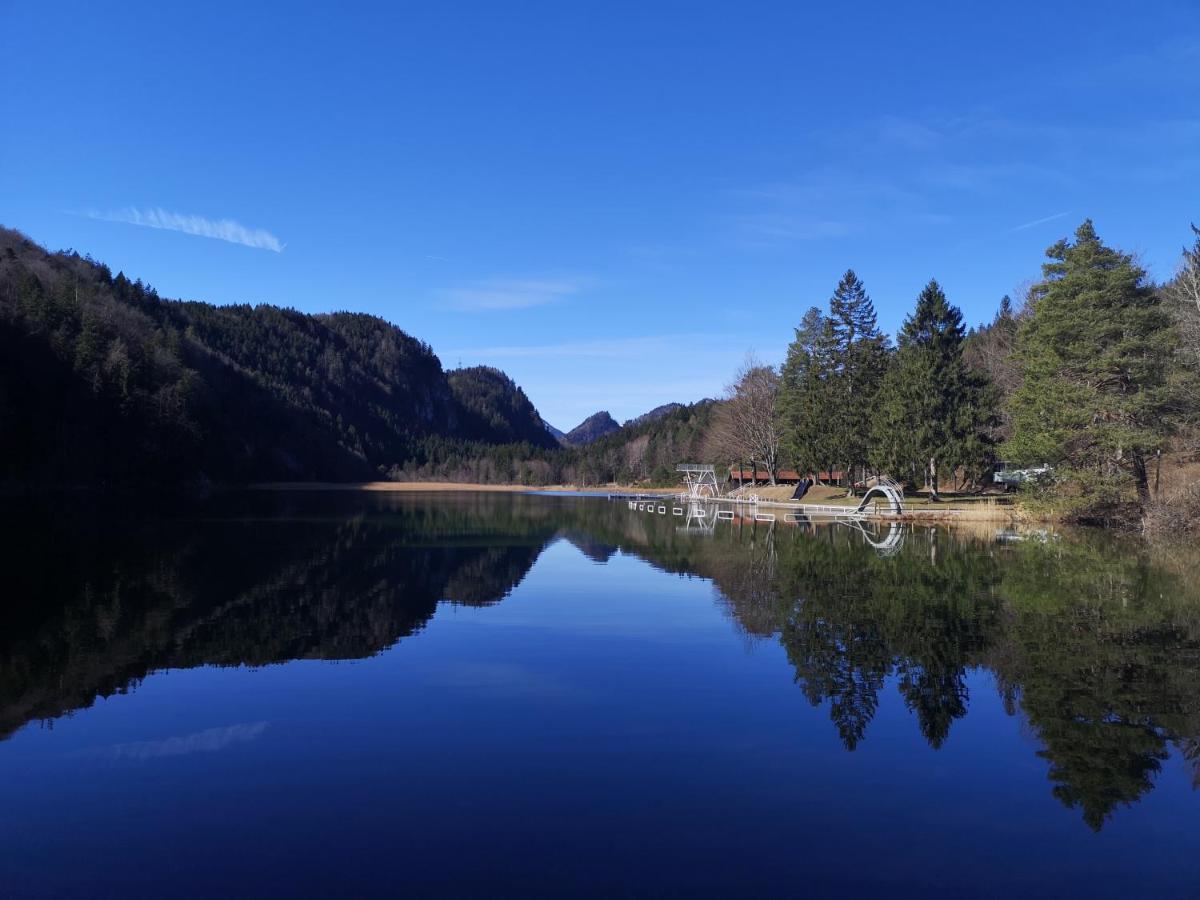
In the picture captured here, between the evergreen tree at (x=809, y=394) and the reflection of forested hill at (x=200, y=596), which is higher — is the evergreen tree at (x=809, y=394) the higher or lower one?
the higher one

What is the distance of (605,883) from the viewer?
627cm

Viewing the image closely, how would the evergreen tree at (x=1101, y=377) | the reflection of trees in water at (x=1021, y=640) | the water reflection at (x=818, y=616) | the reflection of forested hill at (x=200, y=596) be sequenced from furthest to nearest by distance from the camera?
the evergreen tree at (x=1101, y=377) < the reflection of forested hill at (x=200, y=596) < the water reflection at (x=818, y=616) < the reflection of trees in water at (x=1021, y=640)

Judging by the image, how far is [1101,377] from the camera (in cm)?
3503

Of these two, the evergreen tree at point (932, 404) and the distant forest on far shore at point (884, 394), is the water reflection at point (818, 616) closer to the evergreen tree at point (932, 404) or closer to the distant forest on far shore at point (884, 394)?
the distant forest on far shore at point (884, 394)

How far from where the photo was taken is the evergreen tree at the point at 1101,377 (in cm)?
3388

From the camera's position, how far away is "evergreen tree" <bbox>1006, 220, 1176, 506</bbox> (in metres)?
33.9

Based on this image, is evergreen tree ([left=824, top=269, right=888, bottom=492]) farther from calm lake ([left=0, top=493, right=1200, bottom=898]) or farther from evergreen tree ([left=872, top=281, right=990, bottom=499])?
calm lake ([left=0, top=493, right=1200, bottom=898])

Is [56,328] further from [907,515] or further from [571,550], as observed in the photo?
[907,515]

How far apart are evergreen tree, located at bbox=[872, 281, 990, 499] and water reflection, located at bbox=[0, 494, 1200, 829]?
57.6ft

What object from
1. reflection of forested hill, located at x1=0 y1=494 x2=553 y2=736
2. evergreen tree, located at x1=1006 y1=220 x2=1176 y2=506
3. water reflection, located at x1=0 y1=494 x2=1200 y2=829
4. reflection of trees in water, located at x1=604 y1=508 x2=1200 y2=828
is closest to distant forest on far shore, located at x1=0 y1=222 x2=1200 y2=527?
evergreen tree, located at x1=1006 y1=220 x2=1176 y2=506

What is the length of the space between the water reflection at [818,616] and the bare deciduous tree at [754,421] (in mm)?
42798

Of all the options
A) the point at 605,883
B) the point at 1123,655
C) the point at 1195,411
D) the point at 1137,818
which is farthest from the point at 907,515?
the point at 605,883

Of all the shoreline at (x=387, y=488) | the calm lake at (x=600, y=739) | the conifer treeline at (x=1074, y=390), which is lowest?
the calm lake at (x=600, y=739)

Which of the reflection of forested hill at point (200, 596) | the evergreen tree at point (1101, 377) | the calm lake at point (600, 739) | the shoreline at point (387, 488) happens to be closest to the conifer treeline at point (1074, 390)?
the evergreen tree at point (1101, 377)
